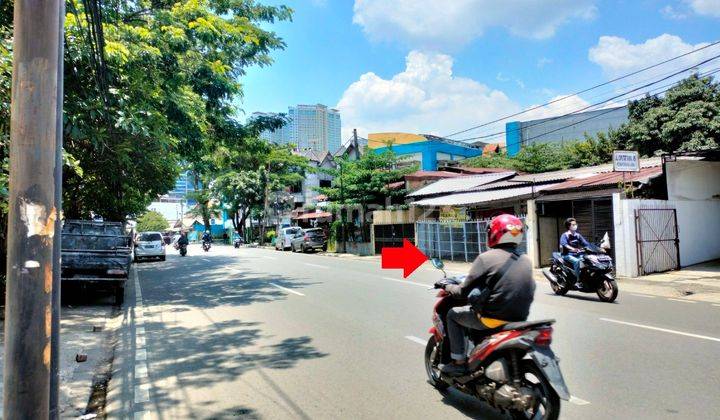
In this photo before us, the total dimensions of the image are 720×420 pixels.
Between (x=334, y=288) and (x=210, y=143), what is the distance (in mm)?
7257

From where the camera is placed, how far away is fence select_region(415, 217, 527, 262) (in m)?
20.5

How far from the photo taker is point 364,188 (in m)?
26.8

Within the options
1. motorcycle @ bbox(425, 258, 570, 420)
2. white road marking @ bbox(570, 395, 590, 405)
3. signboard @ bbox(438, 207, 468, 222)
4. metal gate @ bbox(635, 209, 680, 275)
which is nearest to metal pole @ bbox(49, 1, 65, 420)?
motorcycle @ bbox(425, 258, 570, 420)

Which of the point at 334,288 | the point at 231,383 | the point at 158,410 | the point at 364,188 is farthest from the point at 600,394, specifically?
the point at 364,188

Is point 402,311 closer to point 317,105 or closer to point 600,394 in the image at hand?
point 600,394

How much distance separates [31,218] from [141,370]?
3.98 meters

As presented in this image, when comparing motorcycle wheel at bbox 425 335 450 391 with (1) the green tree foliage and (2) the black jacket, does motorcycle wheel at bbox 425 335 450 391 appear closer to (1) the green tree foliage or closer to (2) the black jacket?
(2) the black jacket

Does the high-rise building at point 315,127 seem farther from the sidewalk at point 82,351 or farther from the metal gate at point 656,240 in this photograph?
the sidewalk at point 82,351

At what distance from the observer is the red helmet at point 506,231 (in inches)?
158

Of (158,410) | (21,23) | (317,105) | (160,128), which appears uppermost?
(317,105)

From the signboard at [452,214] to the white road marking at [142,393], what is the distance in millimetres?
18591

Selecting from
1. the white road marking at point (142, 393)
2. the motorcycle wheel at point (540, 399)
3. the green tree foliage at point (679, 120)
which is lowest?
the white road marking at point (142, 393)

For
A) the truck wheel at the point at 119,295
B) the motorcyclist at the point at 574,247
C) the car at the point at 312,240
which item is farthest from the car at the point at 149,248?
the motorcyclist at the point at 574,247

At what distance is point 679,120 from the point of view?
23766 millimetres
